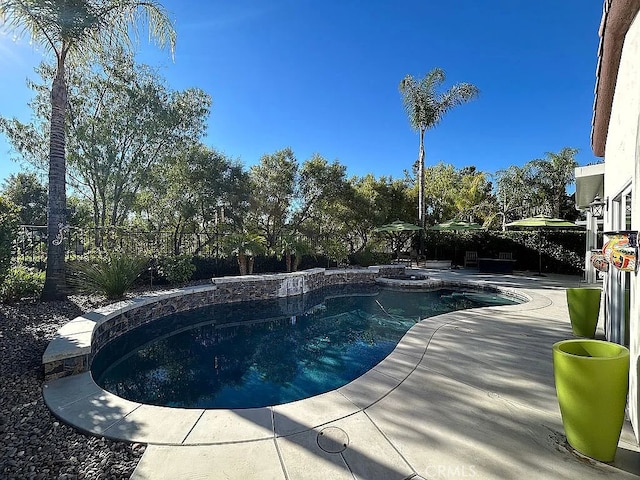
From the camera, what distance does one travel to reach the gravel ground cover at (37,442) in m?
2.50

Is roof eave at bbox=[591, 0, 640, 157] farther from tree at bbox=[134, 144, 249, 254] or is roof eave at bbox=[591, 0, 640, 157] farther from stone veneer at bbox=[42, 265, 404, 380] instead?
tree at bbox=[134, 144, 249, 254]

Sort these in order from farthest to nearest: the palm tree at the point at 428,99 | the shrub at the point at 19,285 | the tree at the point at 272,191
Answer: the palm tree at the point at 428,99, the tree at the point at 272,191, the shrub at the point at 19,285

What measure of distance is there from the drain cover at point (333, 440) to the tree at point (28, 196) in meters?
25.0

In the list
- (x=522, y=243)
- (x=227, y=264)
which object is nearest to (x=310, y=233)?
(x=227, y=264)

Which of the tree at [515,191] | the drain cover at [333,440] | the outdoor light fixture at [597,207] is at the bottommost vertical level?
the drain cover at [333,440]

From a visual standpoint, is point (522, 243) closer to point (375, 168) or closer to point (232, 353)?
point (375, 168)

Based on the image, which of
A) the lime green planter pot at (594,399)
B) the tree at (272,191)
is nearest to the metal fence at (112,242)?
the tree at (272,191)

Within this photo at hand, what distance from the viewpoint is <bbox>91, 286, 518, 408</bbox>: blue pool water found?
4785mm

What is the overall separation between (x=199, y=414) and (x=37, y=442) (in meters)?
1.40

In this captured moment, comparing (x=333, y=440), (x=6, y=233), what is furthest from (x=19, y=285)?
(x=333, y=440)

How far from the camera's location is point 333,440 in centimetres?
280

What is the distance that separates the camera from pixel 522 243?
55.6ft

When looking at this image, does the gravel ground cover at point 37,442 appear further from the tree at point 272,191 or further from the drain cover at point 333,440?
the tree at point 272,191

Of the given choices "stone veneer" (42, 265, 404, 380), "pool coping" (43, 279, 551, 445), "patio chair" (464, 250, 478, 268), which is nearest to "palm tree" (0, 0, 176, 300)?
"stone veneer" (42, 265, 404, 380)
